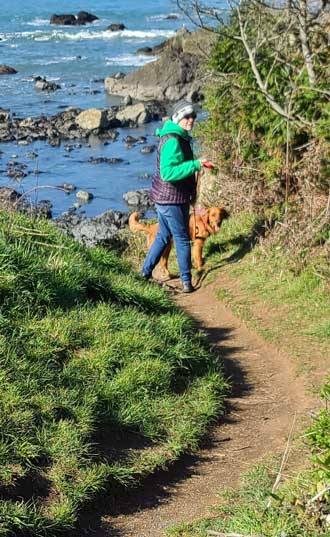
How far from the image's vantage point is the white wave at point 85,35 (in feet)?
152

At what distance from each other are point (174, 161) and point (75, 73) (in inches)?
1111

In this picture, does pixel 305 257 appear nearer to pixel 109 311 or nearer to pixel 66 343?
pixel 109 311

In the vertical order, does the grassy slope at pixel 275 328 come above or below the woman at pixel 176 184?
below

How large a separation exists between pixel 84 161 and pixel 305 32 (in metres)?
13.0

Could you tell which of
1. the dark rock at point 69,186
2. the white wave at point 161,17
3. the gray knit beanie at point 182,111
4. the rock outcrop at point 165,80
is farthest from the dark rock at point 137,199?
the white wave at point 161,17

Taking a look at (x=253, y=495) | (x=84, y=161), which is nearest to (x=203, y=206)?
(x=253, y=495)

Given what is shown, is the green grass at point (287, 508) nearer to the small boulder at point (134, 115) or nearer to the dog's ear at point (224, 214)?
the dog's ear at point (224, 214)

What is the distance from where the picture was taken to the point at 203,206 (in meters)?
12.8

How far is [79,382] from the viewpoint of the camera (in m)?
6.72

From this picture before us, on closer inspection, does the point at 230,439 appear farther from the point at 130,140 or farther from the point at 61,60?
the point at 61,60

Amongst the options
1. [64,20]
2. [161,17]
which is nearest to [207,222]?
[64,20]

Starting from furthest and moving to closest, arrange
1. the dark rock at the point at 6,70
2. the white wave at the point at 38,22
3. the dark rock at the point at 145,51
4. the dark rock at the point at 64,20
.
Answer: the white wave at the point at 38,22, the dark rock at the point at 64,20, the dark rock at the point at 145,51, the dark rock at the point at 6,70

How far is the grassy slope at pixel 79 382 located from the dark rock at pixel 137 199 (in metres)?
10.5

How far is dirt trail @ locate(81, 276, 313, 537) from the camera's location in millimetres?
5816
